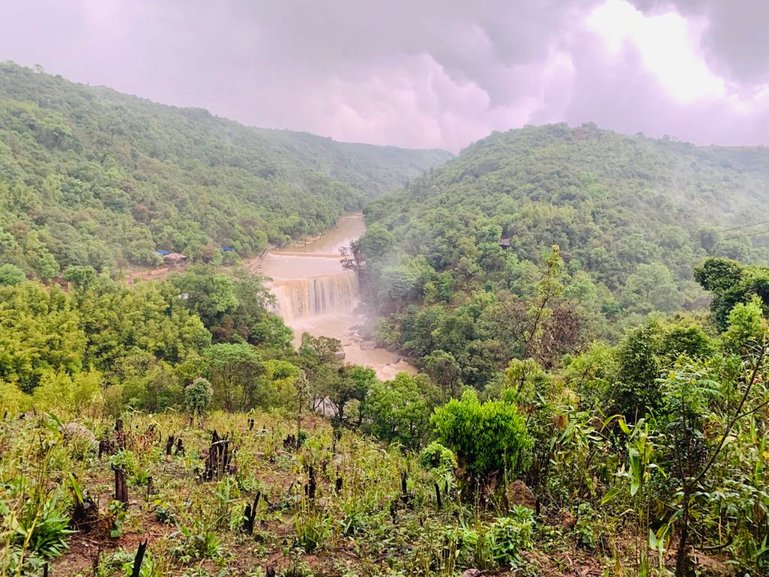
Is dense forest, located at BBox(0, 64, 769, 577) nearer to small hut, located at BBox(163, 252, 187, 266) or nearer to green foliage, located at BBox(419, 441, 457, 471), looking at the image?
green foliage, located at BBox(419, 441, 457, 471)

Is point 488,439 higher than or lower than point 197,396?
higher

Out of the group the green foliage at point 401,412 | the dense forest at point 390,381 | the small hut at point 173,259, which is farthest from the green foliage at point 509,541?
the small hut at point 173,259

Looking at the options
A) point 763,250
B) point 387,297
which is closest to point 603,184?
point 763,250

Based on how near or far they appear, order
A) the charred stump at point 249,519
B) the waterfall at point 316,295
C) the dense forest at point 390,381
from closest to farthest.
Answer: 1. the dense forest at point 390,381
2. the charred stump at point 249,519
3. the waterfall at point 316,295

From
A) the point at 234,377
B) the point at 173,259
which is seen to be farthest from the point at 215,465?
the point at 173,259

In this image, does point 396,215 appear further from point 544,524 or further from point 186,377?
point 544,524

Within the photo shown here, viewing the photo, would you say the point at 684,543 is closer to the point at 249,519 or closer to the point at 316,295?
the point at 249,519

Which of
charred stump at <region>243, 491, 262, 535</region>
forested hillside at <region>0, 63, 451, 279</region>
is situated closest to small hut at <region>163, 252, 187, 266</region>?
forested hillside at <region>0, 63, 451, 279</region>

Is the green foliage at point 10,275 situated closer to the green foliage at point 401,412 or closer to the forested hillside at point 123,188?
the forested hillside at point 123,188
